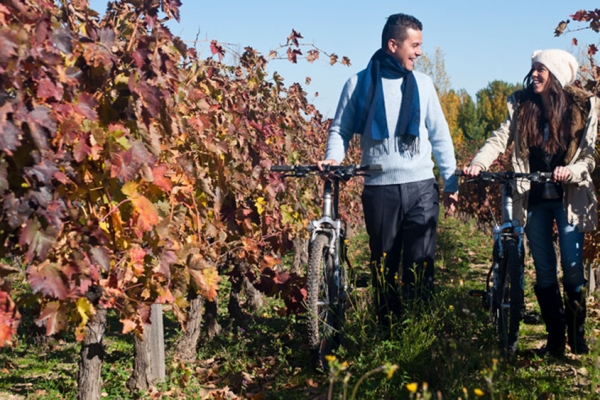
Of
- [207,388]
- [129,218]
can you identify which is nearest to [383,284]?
[207,388]

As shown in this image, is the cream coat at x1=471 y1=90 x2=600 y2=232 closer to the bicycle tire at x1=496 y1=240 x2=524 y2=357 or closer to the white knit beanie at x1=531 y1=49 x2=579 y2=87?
the white knit beanie at x1=531 y1=49 x2=579 y2=87

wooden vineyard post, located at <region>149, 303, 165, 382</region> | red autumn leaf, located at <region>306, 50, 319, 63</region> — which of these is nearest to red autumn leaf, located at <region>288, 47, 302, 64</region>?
red autumn leaf, located at <region>306, 50, 319, 63</region>

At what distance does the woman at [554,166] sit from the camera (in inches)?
174

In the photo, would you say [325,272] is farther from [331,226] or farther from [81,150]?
[81,150]

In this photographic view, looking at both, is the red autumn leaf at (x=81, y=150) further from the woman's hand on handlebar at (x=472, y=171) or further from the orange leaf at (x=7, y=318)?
the woman's hand on handlebar at (x=472, y=171)

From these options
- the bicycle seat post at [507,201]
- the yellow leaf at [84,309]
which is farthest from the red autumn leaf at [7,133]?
the bicycle seat post at [507,201]

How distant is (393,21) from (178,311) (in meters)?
2.12

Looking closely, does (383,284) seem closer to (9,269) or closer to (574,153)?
(574,153)

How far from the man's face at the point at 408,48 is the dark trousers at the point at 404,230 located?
2.39ft

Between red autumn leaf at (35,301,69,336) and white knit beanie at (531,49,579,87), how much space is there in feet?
9.65

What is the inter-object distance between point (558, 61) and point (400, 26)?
0.92m

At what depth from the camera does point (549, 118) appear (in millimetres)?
4508

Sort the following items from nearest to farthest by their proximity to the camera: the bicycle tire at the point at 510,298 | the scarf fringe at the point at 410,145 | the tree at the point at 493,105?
the bicycle tire at the point at 510,298, the scarf fringe at the point at 410,145, the tree at the point at 493,105

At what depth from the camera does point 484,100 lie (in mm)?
66625
